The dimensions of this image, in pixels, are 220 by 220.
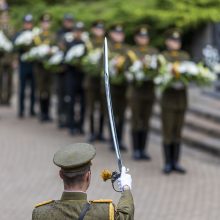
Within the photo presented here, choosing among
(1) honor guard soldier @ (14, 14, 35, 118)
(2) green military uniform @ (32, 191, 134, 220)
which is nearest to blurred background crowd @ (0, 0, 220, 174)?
(1) honor guard soldier @ (14, 14, 35, 118)

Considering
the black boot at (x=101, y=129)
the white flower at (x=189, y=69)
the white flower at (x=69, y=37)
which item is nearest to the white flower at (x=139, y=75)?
→ the white flower at (x=189, y=69)

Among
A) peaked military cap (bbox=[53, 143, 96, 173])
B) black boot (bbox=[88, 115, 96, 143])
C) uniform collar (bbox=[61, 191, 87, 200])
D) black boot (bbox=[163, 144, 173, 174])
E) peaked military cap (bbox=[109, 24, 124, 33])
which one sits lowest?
black boot (bbox=[88, 115, 96, 143])

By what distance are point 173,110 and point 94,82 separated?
2345 mm

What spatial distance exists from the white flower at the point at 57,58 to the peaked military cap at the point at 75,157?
8.51 m

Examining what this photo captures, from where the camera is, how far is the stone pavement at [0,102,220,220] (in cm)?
885

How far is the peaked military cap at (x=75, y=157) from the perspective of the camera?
4441mm

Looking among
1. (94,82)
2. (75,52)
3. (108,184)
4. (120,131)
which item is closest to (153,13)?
(75,52)

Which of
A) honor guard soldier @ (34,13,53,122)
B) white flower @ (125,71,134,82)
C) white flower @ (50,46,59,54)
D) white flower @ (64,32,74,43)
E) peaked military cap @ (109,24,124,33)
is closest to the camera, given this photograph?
white flower @ (125,71,134,82)

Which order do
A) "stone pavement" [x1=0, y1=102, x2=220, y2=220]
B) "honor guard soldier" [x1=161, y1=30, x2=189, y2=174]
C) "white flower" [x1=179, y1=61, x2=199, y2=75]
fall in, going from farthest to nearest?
"honor guard soldier" [x1=161, y1=30, x2=189, y2=174] → "white flower" [x1=179, y1=61, x2=199, y2=75] → "stone pavement" [x1=0, y1=102, x2=220, y2=220]

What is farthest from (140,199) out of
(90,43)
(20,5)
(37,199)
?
(20,5)

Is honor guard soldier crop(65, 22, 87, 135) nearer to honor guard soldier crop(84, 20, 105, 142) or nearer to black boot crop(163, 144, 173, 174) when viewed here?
honor guard soldier crop(84, 20, 105, 142)

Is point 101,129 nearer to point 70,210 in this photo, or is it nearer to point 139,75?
point 139,75

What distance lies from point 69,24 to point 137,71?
10.3 ft

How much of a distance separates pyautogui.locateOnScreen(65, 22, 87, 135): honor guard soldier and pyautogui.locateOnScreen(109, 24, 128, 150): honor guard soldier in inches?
37.9
